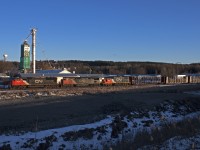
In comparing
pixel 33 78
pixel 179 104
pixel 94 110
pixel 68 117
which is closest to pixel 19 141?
pixel 68 117

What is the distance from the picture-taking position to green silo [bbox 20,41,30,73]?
334 feet

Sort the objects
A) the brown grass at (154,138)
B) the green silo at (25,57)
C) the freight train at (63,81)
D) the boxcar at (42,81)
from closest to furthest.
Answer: the brown grass at (154,138)
the freight train at (63,81)
the boxcar at (42,81)
the green silo at (25,57)

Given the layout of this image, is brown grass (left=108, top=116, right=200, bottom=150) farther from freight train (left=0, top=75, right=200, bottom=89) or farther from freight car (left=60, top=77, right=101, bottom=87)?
freight car (left=60, top=77, right=101, bottom=87)

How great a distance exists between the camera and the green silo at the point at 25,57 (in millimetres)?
101938

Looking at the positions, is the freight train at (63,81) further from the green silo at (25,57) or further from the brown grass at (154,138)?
the brown grass at (154,138)

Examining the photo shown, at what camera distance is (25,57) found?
102 m

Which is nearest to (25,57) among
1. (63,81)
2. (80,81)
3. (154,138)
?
(80,81)

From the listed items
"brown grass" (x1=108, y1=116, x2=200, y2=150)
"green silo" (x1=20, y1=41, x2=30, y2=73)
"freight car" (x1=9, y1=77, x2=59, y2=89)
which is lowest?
"brown grass" (x1=108, y1=116, x2=200, y2=150)

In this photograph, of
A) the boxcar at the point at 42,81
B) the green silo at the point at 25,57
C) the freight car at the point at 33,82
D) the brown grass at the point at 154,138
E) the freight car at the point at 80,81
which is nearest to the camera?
the brown grass at the point at 154,138

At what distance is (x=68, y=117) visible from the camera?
94.2 feet

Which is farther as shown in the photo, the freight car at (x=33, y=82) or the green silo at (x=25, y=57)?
the green silo at (x=25, y=57)

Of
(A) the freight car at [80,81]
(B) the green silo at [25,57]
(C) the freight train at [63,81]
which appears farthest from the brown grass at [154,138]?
(B) the green silo at [25,57]

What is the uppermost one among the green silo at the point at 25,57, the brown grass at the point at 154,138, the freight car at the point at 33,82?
the green silo at the point at 25,57

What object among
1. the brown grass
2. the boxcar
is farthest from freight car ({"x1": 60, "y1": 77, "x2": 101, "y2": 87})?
the brown grass
